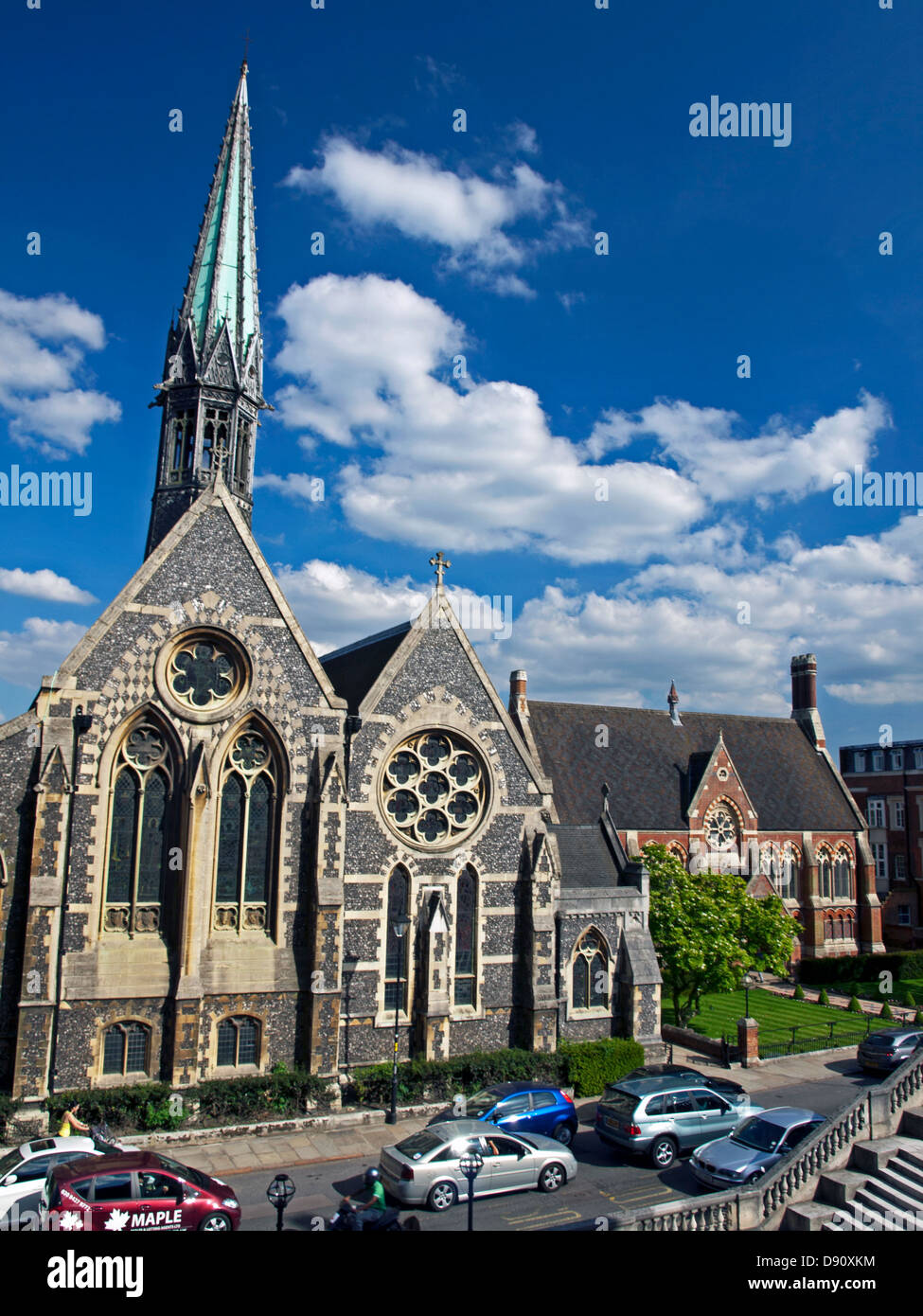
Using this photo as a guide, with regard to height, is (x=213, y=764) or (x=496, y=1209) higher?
(x=213, y=764)

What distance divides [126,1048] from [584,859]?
16540mm

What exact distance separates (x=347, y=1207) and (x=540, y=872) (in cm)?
1392

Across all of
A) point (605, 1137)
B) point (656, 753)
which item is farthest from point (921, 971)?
point (605, 1137)

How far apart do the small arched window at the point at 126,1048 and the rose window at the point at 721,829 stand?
34.1 meters

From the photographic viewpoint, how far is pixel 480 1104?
21828mm

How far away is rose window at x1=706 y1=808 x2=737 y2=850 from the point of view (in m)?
49.2

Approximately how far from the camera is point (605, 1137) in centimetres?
2112

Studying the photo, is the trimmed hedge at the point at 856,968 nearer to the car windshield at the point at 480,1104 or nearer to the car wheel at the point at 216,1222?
the car windshield at the point at 480,1104

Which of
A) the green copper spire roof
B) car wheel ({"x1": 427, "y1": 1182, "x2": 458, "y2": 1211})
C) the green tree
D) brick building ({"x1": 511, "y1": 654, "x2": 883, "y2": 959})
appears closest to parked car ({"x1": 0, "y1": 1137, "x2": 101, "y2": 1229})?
car wheel ({"x1": 427, "y1": 1182, "x2": 458, "y2": 1211})

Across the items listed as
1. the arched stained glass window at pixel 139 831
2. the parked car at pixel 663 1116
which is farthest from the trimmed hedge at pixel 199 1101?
the parked car at pixel 663 1116

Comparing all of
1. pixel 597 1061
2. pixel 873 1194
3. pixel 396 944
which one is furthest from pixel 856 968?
pixel 873 1194

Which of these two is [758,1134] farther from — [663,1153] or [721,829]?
[721,829]

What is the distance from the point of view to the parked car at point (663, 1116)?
20.4 metres
